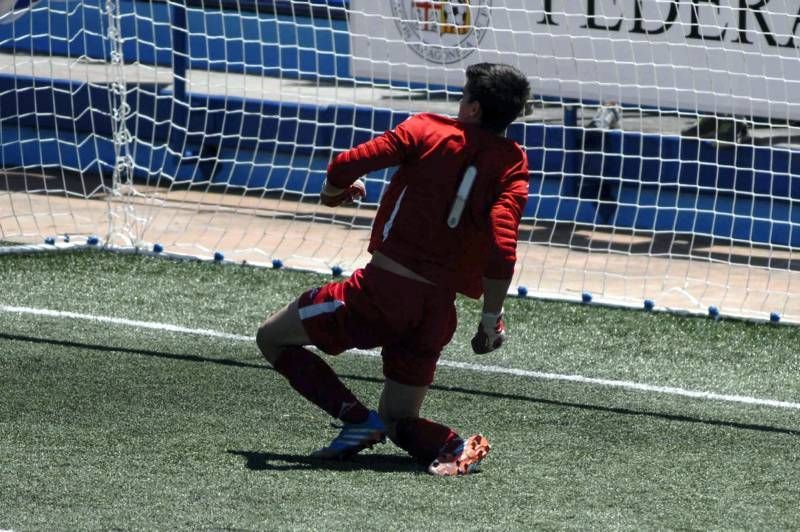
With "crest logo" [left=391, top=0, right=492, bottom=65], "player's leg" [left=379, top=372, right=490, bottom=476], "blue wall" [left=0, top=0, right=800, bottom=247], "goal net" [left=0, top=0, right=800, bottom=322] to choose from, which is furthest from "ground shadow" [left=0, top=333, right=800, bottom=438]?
"crest logo" [left=391, top=0, right=492, bottom=65]

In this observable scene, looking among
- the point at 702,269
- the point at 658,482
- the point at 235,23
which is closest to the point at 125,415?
the point at 658,482

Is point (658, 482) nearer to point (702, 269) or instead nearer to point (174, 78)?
point (702, 269)

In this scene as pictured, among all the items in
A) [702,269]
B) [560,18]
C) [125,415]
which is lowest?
[702,269]

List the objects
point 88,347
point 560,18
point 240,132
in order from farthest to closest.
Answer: point 240,132 < point 560,18 < point 88,347

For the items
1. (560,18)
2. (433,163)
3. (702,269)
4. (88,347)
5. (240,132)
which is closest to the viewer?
(433,163)

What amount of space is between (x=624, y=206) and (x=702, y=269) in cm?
127

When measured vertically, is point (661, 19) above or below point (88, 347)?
above

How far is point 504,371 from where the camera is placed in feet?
23.3

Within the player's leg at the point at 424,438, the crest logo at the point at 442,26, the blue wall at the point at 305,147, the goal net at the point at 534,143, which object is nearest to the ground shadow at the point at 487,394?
the player's leg at the point at 424,438

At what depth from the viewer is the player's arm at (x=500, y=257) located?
502 centimetres

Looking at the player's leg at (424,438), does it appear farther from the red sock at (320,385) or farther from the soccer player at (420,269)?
the red sock at (320,385)

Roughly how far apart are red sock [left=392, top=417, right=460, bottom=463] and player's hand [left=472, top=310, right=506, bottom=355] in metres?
0.34

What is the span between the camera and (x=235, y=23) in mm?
11906

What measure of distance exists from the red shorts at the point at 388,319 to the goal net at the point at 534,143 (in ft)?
10.6
